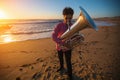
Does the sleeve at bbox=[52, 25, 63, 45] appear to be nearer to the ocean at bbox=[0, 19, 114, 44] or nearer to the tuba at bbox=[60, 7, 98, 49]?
the tuba at bbox=[60, 7, 98, 49]

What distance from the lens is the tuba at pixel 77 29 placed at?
240cm

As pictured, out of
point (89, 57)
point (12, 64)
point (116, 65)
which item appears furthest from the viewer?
point (89, 57)

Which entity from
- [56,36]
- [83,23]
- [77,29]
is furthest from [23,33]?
[83,23]

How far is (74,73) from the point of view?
430cm

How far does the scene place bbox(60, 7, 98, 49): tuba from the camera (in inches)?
94.4

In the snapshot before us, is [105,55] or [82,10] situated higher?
[82,10]

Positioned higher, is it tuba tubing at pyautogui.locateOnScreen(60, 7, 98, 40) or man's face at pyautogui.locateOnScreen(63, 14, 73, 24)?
man's face at pyautogui.locateOnScreen(63, 14, 73, 24)

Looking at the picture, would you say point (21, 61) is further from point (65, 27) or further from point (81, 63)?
point (65, 27)

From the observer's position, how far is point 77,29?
2666mm

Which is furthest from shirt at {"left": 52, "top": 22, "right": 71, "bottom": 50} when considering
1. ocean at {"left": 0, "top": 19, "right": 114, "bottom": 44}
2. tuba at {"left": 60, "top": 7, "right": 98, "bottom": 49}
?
ocean at {"left": 0, "top": 19, "right": 114, "bottom": 44}

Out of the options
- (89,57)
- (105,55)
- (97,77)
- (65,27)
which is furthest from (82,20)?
(105,55)

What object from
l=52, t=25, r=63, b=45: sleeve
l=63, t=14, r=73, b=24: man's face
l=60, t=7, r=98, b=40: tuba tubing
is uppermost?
l=63, t=14, r=73, b=24: man's face

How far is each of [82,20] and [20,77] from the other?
103 inches

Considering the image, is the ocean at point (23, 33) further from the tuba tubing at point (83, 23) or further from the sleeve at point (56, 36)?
the tuba tubing at point (83, 23)
